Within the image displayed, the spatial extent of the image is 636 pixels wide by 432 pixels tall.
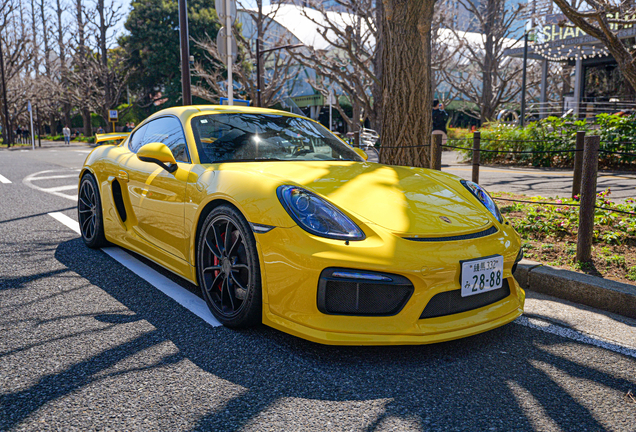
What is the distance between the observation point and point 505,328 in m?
2.89

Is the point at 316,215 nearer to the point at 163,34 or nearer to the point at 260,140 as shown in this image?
the point at 260,140

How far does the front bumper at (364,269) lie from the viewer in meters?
2.30

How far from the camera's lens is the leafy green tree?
36.7m

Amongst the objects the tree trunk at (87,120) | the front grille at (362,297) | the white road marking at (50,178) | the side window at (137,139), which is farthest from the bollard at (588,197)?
the tree trunk at (87,120)

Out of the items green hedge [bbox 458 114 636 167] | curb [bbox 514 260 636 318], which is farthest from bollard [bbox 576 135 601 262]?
green hedge [bbox 458 114 636 167]

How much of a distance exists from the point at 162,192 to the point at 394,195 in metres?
1.51

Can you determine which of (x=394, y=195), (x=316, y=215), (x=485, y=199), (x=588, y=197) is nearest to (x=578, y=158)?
(x=588, y=197)

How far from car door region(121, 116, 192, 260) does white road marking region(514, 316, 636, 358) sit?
2071mm

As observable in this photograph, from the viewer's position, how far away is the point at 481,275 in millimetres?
2494

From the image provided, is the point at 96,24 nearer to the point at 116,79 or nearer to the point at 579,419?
the point at 116,79

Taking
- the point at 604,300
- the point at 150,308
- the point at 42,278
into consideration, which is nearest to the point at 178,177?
the point at 150,308

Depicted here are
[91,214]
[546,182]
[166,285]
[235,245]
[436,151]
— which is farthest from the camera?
[546,182]

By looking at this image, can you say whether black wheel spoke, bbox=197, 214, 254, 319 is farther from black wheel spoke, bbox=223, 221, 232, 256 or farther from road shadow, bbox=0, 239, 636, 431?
road shadow, bbox=0, 239, 636, 431

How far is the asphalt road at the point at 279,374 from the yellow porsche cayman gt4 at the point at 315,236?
165mm
